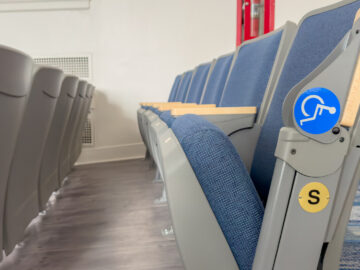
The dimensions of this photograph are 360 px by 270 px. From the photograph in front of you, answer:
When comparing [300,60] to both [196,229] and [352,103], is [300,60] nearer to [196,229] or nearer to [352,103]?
[352,103]

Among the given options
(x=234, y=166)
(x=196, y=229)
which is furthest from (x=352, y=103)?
(x=196, y=229)

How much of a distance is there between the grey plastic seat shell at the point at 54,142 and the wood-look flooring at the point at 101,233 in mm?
164

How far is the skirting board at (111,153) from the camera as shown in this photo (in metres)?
3.93

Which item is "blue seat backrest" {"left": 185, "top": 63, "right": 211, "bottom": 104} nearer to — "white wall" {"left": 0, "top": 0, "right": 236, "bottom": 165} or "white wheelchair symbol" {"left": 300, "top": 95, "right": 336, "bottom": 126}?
"white wall" {"left": 0, "top": 0, "right": 236, "bottom": 165}

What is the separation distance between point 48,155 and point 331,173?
4.46ft

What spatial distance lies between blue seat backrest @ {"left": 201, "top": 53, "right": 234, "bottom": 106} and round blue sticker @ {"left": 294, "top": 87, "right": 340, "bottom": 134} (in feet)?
4.05

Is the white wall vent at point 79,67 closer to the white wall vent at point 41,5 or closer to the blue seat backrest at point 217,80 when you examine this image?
the white wall vent at point 41,5

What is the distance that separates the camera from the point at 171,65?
4121 mm

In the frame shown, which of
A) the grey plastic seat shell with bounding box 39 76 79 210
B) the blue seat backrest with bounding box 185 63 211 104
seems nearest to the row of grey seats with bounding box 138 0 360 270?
the grey plastic seat shell with bounding box 39 76 79 210

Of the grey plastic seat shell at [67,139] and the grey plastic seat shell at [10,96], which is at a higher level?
the grey plastic seat shell at [10,96]

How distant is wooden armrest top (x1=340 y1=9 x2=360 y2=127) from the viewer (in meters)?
0.51

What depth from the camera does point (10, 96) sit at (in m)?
0.83

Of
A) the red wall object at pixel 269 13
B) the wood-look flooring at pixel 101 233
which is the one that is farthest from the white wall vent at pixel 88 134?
the red wall object at pixel 269 13

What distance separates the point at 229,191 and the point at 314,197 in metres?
0.12
